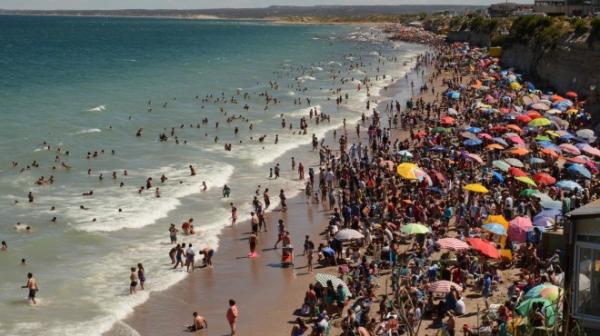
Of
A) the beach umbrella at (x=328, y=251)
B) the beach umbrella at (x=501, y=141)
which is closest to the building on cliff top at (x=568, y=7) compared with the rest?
the beach umbrella at (x=501, y=141)

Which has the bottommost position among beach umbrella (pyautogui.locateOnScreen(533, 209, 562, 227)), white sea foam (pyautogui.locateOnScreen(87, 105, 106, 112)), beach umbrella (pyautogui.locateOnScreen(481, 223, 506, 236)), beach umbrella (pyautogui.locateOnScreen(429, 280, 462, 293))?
white sea foam (pyautogui.locateOnScreen(87, 105, 106, 112))

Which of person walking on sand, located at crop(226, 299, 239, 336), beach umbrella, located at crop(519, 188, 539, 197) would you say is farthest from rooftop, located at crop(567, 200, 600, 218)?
beach umbrella, located at crop(519, 188, 539, 197)

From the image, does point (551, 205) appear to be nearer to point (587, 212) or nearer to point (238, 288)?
point (238, 288)

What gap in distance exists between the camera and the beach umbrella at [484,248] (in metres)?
16.2

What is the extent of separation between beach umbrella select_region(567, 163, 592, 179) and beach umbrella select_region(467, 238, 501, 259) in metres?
7.72

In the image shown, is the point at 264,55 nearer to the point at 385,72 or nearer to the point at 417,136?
the point at 385,72

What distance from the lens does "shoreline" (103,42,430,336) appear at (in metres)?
15.8

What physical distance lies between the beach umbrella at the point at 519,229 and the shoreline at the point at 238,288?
478 cm

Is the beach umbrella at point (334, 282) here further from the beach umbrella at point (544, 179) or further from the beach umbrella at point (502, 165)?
the beach umbrella at point (502, 165)

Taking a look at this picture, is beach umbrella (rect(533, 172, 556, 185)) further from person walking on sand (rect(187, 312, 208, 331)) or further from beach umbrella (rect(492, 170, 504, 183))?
person walking on sand (rect(187, 312, 208, 331))

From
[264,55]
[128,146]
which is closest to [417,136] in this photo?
[128,146]

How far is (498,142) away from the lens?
89.8 feet

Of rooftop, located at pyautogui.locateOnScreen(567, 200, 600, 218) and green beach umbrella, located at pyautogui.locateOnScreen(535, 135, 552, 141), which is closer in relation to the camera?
rooftop, located at pyautogui.locateOnScreen(567, 200, 600, 218)

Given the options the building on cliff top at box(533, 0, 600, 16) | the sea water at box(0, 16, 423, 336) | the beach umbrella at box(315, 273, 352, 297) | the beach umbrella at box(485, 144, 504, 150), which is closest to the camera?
the beach umbrella at box(315, 273, 352, 297)
